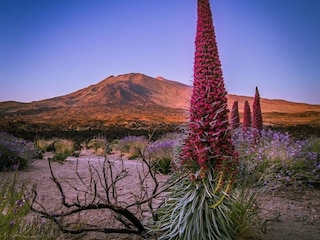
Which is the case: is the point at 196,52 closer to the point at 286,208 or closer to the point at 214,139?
the point at 214,139

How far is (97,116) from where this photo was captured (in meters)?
49.9

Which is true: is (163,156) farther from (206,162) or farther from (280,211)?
(206,162)

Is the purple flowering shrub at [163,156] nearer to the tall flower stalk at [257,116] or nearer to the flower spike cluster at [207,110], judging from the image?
the tall flower stalk at [257,116]

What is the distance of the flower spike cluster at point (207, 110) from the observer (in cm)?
329

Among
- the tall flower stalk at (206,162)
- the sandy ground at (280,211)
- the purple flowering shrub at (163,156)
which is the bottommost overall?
the sandy ground at (280,211)

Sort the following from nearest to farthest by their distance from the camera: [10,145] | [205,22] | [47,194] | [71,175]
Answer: [205,22] → [47,194] → [71,175] → [10,145]

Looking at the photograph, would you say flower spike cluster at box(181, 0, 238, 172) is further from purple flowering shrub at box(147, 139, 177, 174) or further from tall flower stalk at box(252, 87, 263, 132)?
tall flower stalk at box(252, 87, 263, 132)

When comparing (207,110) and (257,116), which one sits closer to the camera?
(207,110)

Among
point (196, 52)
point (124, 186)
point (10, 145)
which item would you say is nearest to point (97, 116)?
point (10, 145)

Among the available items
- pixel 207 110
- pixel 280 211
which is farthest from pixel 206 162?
pixel 280 211

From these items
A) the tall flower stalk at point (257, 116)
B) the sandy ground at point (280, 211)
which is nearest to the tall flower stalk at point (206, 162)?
the sandy ground at point (280, 211)

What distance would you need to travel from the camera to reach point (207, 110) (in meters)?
3.34

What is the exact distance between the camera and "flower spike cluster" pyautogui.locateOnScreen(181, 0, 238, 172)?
3.29 meters

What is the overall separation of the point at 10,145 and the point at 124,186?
15.9 feet
